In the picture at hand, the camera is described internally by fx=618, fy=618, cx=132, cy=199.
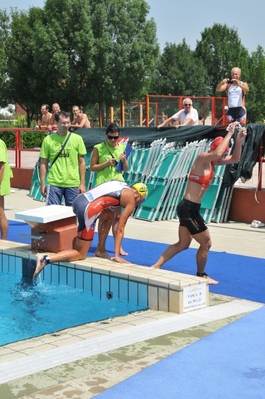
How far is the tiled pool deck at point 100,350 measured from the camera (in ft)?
12.4

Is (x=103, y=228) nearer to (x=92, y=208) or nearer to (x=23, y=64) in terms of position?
(x=92, y=208)

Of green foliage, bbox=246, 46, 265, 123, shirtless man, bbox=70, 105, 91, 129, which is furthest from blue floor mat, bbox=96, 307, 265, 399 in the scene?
green foliage, bbox=246, 46, 265, 123

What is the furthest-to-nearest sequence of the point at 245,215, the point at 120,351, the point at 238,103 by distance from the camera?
the point at 238,103, the point at 245,215, the point at 120,351

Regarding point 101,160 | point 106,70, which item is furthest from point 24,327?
point 106,70

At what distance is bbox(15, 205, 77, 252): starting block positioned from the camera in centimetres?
690

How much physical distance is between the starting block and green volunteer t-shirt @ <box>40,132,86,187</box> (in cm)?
86

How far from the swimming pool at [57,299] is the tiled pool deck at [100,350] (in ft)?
0.76

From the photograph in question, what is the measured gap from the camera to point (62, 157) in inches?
311

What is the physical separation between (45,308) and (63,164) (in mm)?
2338

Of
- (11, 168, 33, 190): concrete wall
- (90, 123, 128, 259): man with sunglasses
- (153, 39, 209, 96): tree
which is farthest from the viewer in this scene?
(153, 39, 209, 96): tree

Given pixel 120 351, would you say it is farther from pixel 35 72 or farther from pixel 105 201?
pixel 35 72

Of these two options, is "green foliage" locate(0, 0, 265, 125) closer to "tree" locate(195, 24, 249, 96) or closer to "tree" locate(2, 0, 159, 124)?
"tree" locate(2, 0, 159, 124)

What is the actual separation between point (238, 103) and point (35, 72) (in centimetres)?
3334

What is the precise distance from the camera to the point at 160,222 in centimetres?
1094
